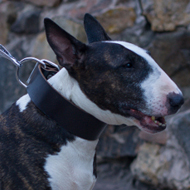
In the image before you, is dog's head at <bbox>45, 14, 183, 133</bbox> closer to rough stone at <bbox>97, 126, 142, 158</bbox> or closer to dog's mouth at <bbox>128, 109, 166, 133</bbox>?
dog's mouth at <bbox>128, 109, 166, 133</bbox>

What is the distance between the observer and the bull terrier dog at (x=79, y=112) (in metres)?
1.40

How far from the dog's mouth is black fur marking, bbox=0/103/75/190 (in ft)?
0.98

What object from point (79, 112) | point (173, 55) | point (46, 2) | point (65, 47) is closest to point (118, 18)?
point (173, 55)

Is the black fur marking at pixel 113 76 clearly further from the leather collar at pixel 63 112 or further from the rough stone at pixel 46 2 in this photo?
the rough stone at pixel 46 2

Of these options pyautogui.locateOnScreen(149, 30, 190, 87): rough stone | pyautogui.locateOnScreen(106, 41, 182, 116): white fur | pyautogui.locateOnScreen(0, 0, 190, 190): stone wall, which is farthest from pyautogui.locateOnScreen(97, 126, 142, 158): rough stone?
pyautogui.locateOnScreen(106, 41, 182, 116): white fur

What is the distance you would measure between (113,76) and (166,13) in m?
1.36

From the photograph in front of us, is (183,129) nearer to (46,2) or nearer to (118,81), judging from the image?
(118,81)

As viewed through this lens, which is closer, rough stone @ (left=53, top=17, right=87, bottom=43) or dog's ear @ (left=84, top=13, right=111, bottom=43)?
dog's ear @ (left=84, top=13, right=111, bottom=43)

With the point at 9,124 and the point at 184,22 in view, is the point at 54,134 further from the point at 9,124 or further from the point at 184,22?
the point at 184,22

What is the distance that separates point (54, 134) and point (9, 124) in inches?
9.0

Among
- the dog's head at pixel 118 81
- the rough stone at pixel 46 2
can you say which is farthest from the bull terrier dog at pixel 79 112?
the rough stone at pixel 46 2

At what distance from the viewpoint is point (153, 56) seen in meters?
2.71

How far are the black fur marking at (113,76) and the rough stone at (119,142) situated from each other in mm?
1420

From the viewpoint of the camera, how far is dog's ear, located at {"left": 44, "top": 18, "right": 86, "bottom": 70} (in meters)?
1.46
